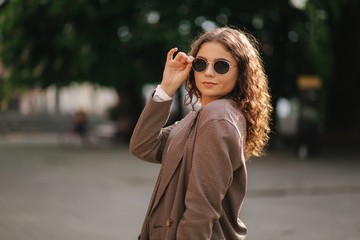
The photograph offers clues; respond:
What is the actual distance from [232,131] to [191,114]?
0.40 m

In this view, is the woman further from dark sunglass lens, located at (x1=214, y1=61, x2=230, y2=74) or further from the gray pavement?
the gray pavement

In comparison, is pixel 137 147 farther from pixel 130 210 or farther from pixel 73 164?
pixel 73 164

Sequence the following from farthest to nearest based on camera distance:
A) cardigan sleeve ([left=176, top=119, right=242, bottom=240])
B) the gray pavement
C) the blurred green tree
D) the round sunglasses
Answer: the blurred green tree
the gray pavement
the round sunglasses
cardigan sleeve ([left=176, top=119, right=242, bottom=240])

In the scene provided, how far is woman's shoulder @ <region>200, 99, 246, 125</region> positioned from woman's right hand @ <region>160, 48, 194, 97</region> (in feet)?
0.74

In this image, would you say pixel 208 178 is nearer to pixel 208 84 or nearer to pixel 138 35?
pixel 208 84

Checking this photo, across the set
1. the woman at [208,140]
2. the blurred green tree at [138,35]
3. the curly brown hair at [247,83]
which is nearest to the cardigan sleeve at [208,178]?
the woman at [208,140]

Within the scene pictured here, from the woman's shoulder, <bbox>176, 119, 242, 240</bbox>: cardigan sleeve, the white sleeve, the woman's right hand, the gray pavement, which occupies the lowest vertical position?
the gray pavement

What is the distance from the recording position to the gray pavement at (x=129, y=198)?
5438 mm

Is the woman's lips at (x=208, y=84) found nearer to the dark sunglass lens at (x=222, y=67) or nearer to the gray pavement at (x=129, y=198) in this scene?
the dark sunglass lens at (x=222, y=67)

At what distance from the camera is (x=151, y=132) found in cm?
214

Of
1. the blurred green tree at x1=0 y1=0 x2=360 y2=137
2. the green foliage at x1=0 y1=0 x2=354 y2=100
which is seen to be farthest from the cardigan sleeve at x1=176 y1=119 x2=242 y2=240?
the green foliage at x1=0 y1=0 x2=354 y2=100

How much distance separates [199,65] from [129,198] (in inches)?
224

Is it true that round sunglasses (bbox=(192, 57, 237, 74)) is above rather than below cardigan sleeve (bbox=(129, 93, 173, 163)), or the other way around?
above

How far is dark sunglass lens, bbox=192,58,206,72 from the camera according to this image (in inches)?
82.7
